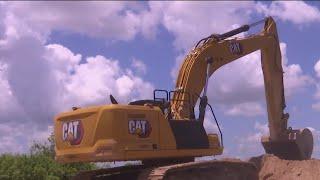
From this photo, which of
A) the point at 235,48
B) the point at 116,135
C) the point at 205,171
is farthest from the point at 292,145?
the point at 116,135

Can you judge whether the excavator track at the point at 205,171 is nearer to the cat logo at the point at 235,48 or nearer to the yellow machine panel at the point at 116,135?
the yellow machine panel at the point at 116,135

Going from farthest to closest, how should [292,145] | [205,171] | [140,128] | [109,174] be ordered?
[292,145] → [109,174] → [205,171] → [140,128]

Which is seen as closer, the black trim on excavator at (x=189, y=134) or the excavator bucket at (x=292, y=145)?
the black trim on excavator at (x=189, y=134)

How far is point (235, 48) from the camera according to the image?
54.7 ft

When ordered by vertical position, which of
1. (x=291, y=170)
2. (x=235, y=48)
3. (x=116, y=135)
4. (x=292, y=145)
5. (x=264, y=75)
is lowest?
(x=291, y=170)

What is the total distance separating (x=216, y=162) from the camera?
13.2m

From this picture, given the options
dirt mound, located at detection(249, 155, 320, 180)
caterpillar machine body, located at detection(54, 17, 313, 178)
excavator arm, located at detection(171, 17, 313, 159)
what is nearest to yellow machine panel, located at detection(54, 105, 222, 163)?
caterpillar machine body, located at detection(54, 17, 313, 178)

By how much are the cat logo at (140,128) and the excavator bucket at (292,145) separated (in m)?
7.13

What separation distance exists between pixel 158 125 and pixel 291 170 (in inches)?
282

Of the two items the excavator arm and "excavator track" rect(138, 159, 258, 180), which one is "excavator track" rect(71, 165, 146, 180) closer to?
"excavator track" rect(138, 159, 258, 180)

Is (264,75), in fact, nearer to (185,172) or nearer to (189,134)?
(189,134)

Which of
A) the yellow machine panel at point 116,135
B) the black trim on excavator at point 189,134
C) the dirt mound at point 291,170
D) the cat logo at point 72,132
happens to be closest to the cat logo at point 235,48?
the black trim on excavator at point 189,134

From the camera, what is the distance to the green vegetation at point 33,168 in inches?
766

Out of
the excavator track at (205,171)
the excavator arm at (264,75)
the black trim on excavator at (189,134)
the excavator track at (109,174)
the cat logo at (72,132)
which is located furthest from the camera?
the excavator arm at (264,75)
